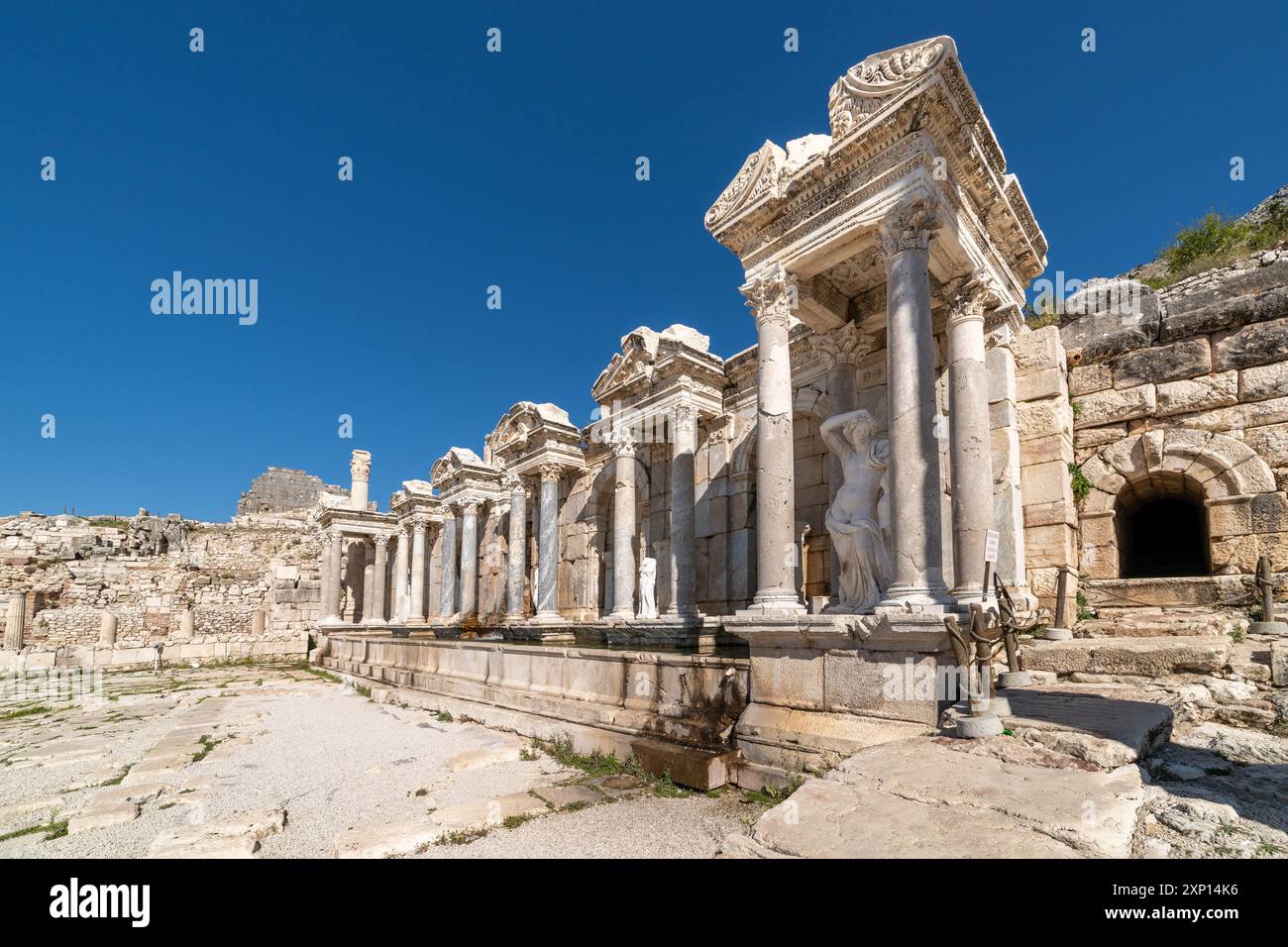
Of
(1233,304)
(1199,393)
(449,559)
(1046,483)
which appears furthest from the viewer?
(449,559)

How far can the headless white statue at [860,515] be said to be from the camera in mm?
6762

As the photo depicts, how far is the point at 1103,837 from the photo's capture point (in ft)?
9.62

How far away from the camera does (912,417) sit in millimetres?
6336

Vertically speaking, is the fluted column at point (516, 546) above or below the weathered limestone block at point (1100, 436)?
below

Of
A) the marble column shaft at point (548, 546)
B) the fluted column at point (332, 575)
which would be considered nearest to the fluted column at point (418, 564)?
the fluted column at point (332, 575)

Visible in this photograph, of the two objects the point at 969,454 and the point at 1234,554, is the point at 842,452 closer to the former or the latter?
the point at 969,454

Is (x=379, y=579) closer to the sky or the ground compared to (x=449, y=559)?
closer to the ground

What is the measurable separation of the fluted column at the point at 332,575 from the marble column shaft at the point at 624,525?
1814cm

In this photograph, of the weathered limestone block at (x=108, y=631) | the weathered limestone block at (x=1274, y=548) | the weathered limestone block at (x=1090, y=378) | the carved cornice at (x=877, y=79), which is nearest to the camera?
the carved cornice at (x=877, y=79)

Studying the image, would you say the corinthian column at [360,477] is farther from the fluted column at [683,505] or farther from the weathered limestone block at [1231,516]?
the weathered limestone block at [1231,516]

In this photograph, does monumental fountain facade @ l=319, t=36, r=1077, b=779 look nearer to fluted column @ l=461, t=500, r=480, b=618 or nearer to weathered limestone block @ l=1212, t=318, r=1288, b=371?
weathered limestone block @ l=1212, t=318, r=1288, b=371

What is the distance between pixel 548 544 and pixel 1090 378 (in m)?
13.4

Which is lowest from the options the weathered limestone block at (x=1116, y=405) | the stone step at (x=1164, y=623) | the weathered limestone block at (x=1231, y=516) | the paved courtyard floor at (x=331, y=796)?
the paved courtyard floor at (x=331, y=796)

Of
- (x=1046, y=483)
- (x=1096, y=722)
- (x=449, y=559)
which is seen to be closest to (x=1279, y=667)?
(x=1096, y=722)
